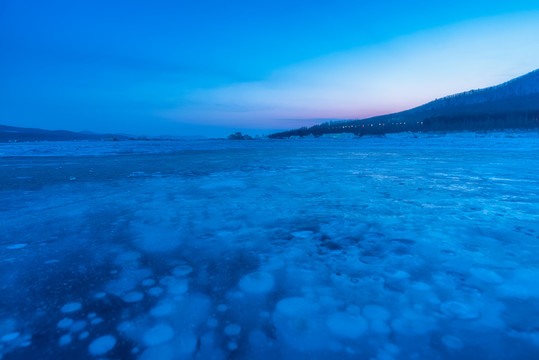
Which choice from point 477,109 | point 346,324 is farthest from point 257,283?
point 477,109

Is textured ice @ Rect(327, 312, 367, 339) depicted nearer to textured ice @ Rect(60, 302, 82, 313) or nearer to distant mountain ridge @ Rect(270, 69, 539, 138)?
textured ice @ Rect(60, 302, 82, 313)

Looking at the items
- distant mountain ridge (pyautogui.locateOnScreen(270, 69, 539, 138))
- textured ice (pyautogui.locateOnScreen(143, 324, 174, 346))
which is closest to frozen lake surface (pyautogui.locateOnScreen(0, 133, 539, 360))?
textured ice (pyautogui.locateOnScreen(143, 324, 174, 346))

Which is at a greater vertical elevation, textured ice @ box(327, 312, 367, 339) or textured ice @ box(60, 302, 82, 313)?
textured ice @ box(60, 302, 82, 313)

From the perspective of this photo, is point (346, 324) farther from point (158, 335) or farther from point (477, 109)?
point (477, 109)

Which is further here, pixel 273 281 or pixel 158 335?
pixel 273 281


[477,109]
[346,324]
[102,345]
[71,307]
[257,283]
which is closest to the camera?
[102,345]

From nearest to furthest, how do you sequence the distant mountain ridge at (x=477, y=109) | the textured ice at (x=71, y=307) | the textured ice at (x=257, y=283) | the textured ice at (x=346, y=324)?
the textured ice at (x=346, y=324) → the textured ice at (x=71, y=307) → the textured ice at (x=257, y=283) → the distant mountain ridge at (x=477, y=109)

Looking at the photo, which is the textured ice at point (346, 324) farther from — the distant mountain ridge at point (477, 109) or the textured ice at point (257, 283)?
the distant mountain ridge at point (477, 109)

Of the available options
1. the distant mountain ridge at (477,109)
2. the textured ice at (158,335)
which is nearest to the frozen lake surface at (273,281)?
the textured ice at (158,335)

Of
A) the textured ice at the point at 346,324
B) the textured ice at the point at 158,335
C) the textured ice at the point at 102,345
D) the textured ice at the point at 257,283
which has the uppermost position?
the textured ice at the point at 102,345

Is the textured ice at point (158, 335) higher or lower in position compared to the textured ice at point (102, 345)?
lower

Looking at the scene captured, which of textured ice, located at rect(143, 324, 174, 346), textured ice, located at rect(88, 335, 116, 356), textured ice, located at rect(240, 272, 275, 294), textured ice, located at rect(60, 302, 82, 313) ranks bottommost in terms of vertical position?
textured ice, located at rect(240, 272, 275, 294)

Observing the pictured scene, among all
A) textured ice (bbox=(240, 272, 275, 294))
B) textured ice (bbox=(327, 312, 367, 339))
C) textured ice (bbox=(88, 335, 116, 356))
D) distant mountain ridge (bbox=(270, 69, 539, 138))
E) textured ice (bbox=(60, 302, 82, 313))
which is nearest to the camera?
textured ice (bbox=(88, 335, 116, 356))

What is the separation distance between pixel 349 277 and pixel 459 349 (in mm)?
676
